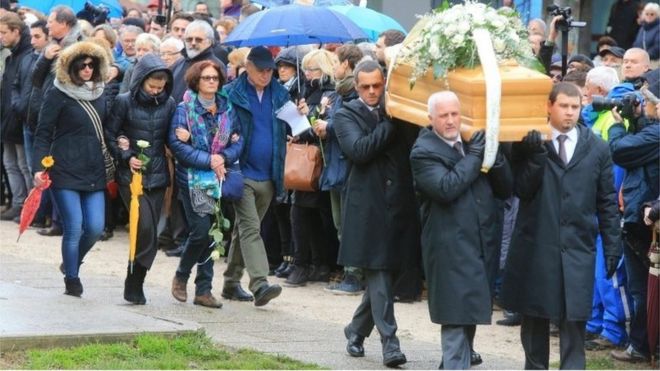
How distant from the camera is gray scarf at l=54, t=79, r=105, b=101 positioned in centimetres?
1173

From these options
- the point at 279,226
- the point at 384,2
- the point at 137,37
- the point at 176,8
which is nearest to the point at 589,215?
the point at 279,226

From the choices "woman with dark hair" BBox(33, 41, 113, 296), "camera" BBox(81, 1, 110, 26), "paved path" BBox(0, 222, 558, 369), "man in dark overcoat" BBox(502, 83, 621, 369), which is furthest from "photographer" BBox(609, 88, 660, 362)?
"camera" BBox(81, 1, 110, 26)

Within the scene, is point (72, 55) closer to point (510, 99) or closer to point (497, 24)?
point (497, 24)

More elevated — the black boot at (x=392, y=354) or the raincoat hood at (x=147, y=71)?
the raincoat hood at (x=147, y=71)

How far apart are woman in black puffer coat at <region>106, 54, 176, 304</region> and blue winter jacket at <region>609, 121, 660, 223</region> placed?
11.7ft

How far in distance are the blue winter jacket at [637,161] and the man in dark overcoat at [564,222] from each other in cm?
113

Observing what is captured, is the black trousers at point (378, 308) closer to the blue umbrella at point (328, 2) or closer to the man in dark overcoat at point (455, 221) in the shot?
the man in dark overcoat at point (455, 221)

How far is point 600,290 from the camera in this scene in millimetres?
11203

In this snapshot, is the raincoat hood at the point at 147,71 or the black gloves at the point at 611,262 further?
the raincoat hood at the point at 147,71

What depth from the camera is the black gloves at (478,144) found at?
8852 mm

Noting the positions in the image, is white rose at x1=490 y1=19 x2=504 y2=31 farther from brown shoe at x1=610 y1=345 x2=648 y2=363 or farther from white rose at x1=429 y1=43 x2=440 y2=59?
brown shoe at x1=610 y1=345 x2=648 y2=363

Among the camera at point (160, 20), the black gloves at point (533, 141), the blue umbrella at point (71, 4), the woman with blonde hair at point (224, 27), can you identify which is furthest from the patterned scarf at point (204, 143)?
the blue umbrella at point (71, 4)

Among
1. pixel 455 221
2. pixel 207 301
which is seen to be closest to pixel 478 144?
pixel 455 221

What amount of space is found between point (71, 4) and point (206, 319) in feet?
29.3
